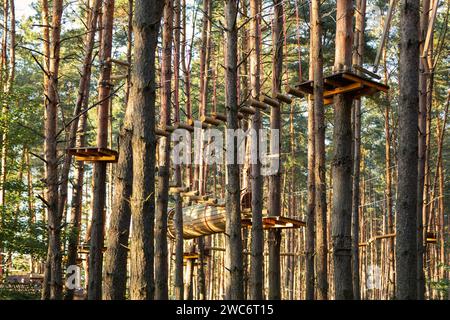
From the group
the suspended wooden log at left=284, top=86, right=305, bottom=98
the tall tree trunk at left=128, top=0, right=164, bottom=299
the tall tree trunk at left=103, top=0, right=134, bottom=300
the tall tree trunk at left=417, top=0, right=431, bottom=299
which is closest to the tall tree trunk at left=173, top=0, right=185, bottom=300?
the suspended wooden log at left=284, top=86, right=305, bottom=98

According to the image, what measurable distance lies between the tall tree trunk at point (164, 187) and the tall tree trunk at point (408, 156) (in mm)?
4762

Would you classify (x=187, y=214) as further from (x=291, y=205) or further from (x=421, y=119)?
(x=291, y=205)

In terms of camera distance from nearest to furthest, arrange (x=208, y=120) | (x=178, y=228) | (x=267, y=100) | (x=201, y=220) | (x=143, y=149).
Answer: (x=143, y=149) → (x=267, y=100) → (x=208, y=120) → (x=178, y=228) → (x=201, y=220)

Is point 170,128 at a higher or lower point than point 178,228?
higher

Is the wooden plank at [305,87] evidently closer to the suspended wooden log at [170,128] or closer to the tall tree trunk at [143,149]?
the suspended wooden log at [170,128]

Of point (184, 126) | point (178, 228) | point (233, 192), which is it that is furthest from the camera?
point (178, 228)

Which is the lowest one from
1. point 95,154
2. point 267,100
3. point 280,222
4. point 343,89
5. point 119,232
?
point 119,232

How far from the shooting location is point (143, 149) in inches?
229

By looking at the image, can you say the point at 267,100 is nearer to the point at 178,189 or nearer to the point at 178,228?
the point at 178,189

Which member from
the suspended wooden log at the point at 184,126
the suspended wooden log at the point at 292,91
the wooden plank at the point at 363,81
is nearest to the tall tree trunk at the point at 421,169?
the suspended wooden log at the point at 292,91

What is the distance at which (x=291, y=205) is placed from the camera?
33.6 m

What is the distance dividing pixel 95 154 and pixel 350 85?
14.2 feet

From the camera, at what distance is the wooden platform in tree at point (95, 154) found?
9.30m

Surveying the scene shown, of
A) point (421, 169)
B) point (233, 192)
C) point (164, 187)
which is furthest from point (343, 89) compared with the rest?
point (164, 187)
